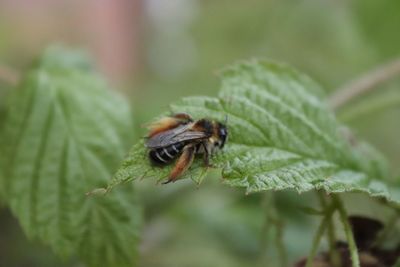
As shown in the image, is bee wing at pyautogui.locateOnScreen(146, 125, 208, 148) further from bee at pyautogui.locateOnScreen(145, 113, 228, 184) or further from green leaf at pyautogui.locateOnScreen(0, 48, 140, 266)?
green leaf at pyautogui.locateOnScreen(0, 48, 140, 266)

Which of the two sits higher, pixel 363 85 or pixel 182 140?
pixel 363 85

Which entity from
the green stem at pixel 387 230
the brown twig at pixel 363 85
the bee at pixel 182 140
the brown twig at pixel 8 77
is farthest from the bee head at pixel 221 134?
the brown twig at pixel 8 77

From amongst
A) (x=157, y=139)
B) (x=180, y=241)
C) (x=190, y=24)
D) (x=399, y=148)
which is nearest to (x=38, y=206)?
(x=157, y=139)

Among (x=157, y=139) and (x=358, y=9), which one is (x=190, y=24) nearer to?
(x=358, y=9)

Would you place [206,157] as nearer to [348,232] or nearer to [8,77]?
[348,232]

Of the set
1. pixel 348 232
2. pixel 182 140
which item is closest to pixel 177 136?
pixel 182 140

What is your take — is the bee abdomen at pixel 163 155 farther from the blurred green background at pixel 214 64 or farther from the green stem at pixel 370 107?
the green stem at pixel 370 107
